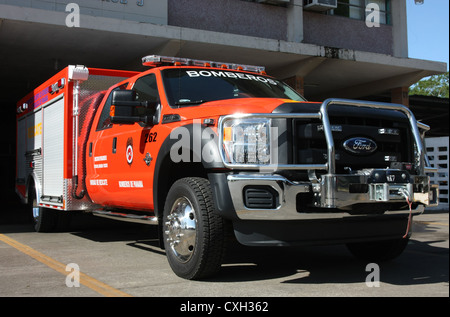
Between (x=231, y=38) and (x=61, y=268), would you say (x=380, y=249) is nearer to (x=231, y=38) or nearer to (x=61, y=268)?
(x=61, y=268)

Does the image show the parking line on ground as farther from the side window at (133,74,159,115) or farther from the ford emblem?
the ford emblem

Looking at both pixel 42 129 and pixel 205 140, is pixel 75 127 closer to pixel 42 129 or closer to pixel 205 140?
Answer: pixel 42 129

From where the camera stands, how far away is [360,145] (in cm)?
484

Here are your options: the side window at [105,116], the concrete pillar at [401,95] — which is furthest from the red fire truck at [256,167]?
the concrete pillar at [401,95]

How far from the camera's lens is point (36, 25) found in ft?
42.5

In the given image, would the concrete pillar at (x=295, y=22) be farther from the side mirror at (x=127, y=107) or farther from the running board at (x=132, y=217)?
the side mirror at (x=127, y=107)

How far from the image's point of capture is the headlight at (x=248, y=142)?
4707 mm

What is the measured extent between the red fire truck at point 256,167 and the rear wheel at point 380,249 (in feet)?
0.04

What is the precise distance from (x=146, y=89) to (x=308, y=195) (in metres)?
2.76

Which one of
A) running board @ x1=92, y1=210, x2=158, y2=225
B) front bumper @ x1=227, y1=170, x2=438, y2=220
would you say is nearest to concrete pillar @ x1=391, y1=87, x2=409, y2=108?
running board @ x1=92, y1=210, x2=158, y2=225

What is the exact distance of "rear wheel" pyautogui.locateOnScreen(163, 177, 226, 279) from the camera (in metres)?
4.80
